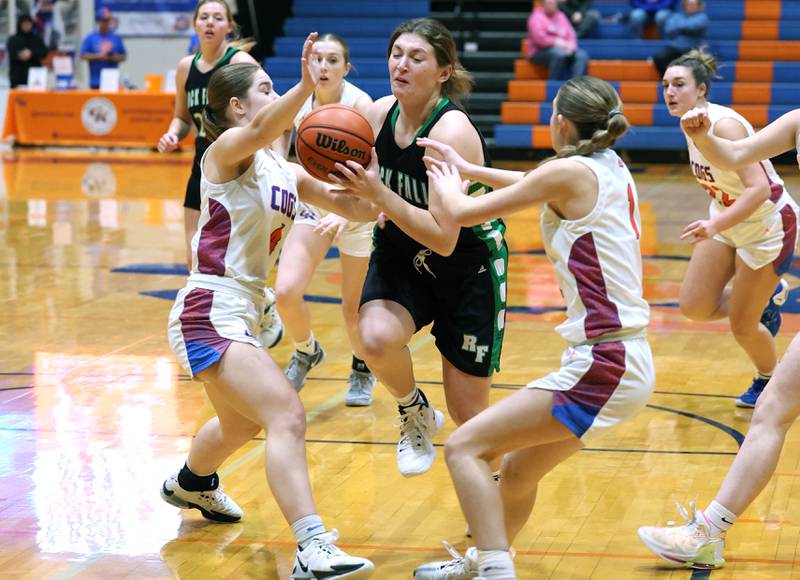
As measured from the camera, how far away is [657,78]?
1781 cm

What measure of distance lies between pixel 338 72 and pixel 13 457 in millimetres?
2497

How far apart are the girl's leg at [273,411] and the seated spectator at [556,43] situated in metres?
14.1

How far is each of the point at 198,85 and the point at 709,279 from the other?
3092 millimetres

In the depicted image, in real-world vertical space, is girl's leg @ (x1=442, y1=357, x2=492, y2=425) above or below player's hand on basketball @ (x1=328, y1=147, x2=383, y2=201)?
below

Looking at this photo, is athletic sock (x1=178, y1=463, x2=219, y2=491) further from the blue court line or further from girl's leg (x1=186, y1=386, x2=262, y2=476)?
the blue court line

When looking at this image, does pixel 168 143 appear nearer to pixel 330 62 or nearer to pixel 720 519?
pixel 330 62

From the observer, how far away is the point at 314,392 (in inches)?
252

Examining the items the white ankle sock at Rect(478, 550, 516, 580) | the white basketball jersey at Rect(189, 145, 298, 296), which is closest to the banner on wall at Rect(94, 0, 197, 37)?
the white basketball jersey at Rect(189, 145, 298, 296)

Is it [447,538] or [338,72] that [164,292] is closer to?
[338,72]

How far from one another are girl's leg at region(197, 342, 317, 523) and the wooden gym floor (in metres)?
0.33

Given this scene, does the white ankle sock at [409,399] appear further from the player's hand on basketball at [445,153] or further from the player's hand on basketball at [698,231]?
the player's hand on basketball at [698,231]

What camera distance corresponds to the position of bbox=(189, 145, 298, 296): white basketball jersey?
4.10 m

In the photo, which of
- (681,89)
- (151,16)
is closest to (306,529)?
(681,89)

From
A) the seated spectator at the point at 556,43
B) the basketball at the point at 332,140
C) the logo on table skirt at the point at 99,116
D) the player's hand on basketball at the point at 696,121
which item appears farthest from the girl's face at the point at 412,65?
the logo on table skirt at the point at 99,116
